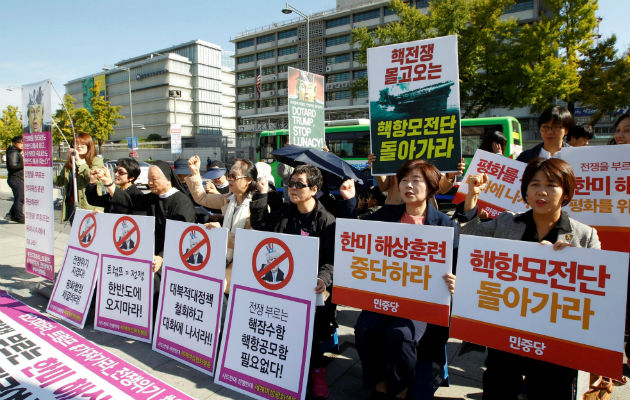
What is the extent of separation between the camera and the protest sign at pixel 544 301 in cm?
179

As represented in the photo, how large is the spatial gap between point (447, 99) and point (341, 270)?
63.1 inches

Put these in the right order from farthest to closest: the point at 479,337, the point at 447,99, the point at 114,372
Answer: the point at 447,99, the point at 114,372, the point at 479,337

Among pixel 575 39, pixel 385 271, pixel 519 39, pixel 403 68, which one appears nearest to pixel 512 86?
pixel 519 39

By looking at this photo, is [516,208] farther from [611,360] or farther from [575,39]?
[575,39]

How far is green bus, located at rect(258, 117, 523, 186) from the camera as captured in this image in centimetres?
1339

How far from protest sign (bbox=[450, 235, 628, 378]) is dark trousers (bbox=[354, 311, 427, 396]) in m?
0.30

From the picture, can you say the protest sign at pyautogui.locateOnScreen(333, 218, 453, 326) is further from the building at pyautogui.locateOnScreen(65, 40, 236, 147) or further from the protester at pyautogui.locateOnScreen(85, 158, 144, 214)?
the building at pyautogui.locateOnScreen(65, 40, 236, 147)

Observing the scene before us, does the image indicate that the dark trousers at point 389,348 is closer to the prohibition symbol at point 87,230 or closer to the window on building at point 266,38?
the prohibition symbol at point 87,230

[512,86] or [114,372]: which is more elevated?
[512,86]

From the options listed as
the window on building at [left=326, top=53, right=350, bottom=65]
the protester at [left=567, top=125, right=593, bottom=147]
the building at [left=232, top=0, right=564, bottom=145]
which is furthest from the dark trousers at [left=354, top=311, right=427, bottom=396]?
the window on building at [left=326, top=53, right=350, bottom=65]

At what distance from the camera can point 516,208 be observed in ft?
9.95

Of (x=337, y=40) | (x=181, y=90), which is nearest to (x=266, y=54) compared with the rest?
(x=337, y=40)

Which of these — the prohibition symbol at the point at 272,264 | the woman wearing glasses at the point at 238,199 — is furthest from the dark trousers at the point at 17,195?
the prohibition symbol at the point at 272,264

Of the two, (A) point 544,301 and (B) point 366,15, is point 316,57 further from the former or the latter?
(A) point 544,301
